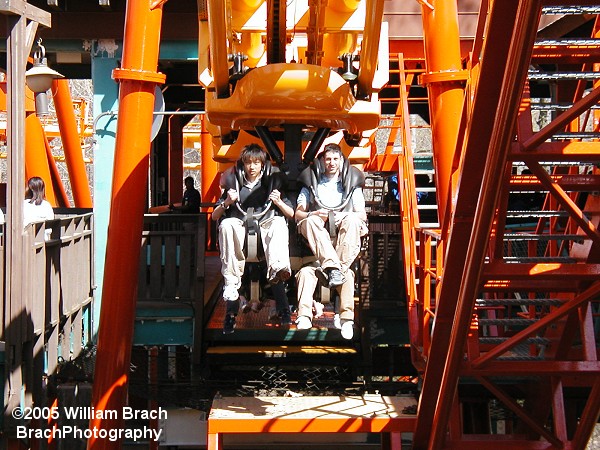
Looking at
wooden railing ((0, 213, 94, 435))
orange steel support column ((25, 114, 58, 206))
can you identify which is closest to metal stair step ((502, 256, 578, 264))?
wooden railing ((0, 213, 94, 435))

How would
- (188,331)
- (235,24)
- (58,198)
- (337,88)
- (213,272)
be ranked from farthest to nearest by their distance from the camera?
(58,198) < (213,272) < (188,331) < (235,24) < (337,88)

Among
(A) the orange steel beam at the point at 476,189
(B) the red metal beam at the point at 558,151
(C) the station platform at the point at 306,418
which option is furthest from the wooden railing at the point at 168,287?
(B) the red metal beam at the point at 558,151

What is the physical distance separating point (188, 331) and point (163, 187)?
34.6ft

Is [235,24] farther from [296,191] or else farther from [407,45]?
[407,45]

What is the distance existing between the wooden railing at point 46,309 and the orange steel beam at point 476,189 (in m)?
3.57

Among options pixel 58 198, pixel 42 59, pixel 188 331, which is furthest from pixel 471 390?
pixel 58 198

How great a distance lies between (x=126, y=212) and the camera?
27.9 feet

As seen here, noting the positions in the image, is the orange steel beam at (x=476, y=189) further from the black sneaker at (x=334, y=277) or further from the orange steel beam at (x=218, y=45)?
the orange steel beam at (x=218, y=45)

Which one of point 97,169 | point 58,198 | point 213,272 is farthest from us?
point 58,198

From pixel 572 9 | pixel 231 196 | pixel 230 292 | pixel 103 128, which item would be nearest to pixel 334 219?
pixel 231 196

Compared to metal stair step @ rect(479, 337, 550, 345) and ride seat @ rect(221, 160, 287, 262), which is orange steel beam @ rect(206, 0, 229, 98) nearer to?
ride seat @ rect(221, 160, 287, 262)

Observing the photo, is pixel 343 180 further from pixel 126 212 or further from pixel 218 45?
pixel 126 212

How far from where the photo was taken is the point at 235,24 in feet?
26.9

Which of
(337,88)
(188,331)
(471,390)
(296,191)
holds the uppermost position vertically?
(337,88)
